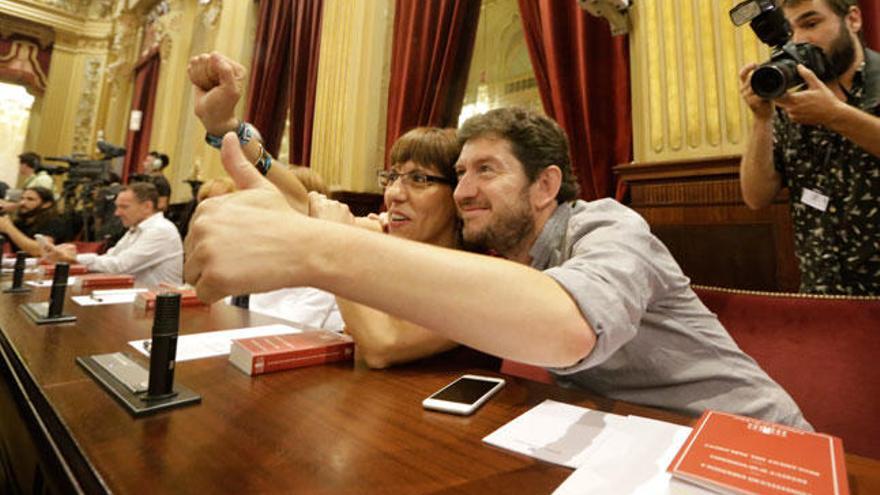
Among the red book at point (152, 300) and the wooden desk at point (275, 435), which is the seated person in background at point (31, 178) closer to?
the red book at point (152, 300)

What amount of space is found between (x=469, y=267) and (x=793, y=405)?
68 cm

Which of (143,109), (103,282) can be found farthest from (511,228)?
(143,109)

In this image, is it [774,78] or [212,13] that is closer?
[774,78]

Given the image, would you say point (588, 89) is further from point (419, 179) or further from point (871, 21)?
point (419, 179)

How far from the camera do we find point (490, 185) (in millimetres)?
989

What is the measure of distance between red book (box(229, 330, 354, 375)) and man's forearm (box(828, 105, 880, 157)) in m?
1.23

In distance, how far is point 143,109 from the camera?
7.09 meters

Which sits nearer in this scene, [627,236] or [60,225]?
[627,236]

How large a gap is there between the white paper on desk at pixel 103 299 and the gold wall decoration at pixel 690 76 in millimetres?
1983

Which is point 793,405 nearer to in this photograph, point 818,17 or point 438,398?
point 438,398

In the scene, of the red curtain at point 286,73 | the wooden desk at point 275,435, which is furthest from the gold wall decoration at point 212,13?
the wooden desk at point 275,435

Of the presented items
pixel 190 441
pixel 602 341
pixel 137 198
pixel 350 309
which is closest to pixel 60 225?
pixel 137 198

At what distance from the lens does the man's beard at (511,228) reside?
98 centimetres

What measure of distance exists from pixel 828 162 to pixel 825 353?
0.67 metres
